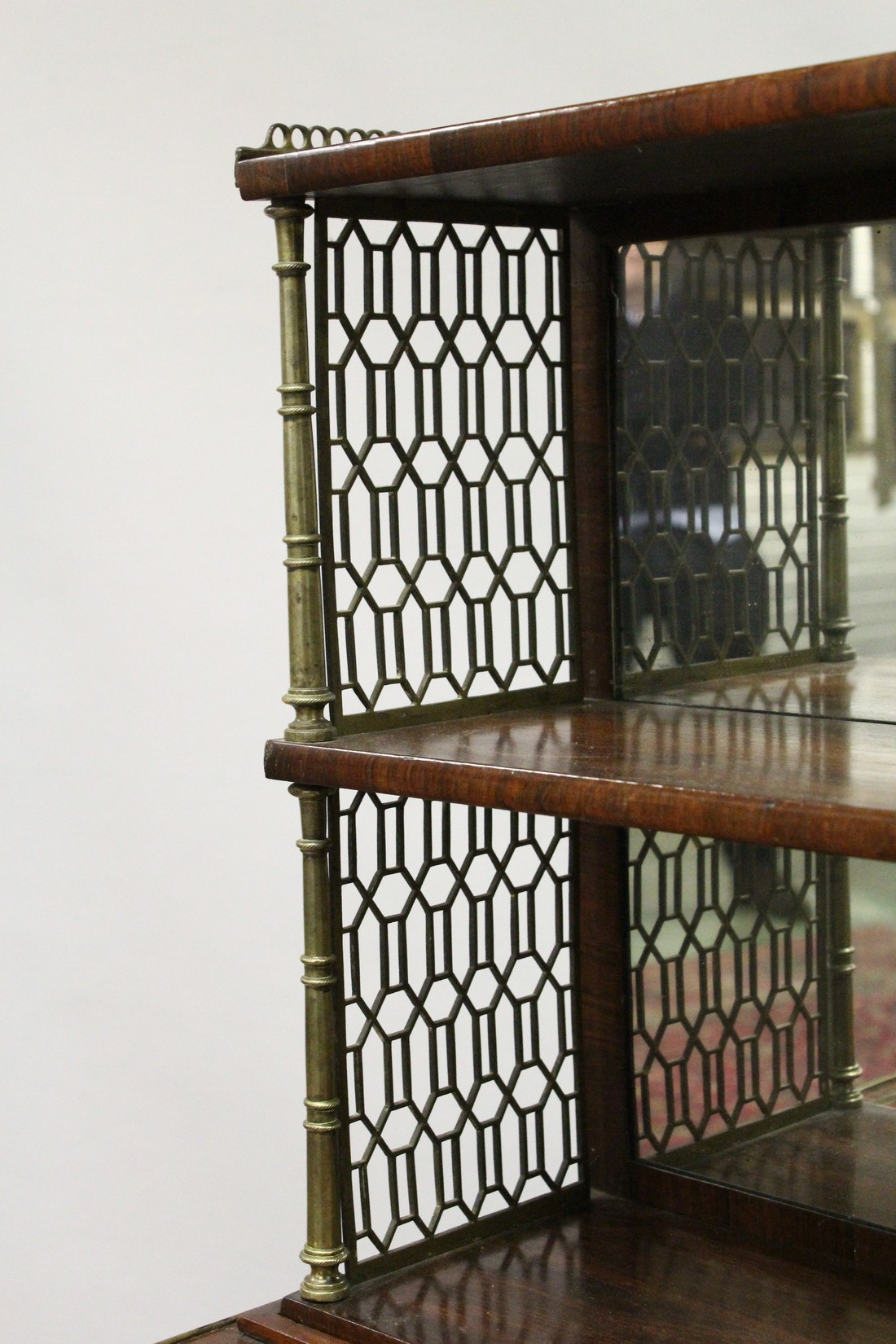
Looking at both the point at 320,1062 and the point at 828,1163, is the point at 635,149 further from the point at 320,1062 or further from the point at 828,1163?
the point at 828,1163

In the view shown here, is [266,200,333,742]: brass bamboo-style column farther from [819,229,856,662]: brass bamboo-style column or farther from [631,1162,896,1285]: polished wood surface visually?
[631,1162,896,1285]: polished wood surface

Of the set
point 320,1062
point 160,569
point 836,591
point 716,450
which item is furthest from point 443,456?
point 320,1062

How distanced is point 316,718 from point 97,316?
140 centimetres

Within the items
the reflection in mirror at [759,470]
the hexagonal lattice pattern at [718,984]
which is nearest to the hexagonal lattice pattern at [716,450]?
the reflection in mirror at [759,470]

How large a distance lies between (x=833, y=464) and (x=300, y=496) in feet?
1.55

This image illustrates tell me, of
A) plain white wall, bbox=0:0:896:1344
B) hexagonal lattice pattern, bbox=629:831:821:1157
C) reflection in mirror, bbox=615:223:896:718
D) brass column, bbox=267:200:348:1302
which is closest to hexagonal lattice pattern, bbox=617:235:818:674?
reflection in mirror, bbox=615:223:896:718

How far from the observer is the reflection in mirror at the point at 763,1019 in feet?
5.35

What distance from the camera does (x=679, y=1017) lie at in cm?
174

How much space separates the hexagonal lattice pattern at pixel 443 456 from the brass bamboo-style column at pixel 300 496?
26 millimetres

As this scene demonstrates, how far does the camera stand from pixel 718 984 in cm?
172

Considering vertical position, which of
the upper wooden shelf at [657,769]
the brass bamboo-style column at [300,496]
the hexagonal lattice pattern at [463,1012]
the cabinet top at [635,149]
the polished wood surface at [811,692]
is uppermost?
the cabinet top at [635,149]

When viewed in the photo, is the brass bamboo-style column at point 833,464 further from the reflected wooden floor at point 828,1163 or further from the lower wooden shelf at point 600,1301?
the lower wooden shelf at point 600,1301

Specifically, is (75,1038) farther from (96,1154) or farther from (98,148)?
(98,148)

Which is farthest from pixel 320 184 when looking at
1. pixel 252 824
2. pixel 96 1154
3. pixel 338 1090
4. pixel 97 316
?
pixel 96 1154
